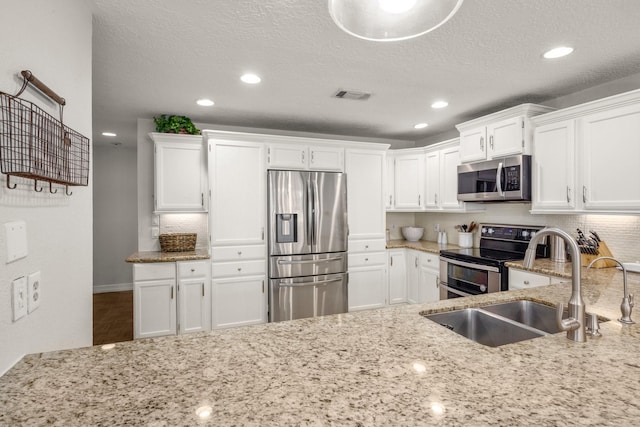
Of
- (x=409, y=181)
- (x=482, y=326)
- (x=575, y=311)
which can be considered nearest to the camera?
(x=575, y=311)

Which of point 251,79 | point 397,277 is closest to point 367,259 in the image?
point 397,277

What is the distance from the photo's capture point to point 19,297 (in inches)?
37.8

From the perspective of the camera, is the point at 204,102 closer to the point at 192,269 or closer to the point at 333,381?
the point at 192,269

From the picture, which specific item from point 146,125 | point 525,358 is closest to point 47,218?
point 525,358

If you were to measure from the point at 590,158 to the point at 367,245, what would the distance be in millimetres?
2277

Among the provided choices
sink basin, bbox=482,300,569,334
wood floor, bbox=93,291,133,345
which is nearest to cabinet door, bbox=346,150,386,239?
sink basin, bbox=482,300,569,334

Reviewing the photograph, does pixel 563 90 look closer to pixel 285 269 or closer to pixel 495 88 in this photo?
pixel 495 88

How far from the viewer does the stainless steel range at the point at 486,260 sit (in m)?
3.07

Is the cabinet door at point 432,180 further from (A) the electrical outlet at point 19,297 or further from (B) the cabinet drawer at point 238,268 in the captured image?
(A) the electrical outlet at point 19,297

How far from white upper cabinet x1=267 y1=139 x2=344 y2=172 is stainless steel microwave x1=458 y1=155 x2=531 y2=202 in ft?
4.54

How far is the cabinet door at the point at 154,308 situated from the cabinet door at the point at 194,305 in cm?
7

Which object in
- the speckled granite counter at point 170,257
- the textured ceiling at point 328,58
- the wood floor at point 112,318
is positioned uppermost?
the textured ceiling at point 328,58

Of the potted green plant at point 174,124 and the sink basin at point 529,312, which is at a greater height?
the potted green plant at point 174,124

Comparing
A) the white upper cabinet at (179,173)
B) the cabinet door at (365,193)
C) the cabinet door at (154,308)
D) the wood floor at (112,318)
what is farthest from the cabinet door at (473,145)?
the wood floor at (112,318)
